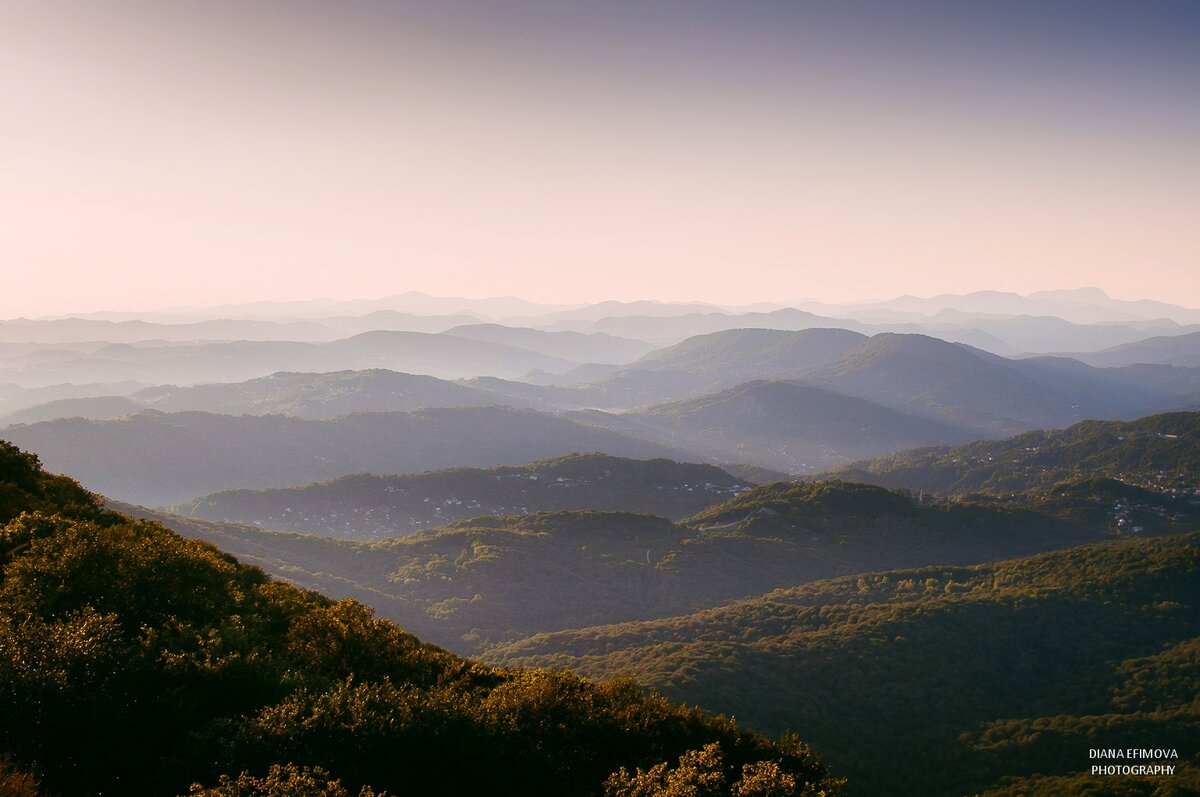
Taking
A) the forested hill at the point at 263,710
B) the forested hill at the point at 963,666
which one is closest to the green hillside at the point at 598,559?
the forested hill at the point at 963,666

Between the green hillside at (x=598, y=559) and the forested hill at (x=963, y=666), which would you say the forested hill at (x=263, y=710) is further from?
the green hillside at (x=598, y=559)

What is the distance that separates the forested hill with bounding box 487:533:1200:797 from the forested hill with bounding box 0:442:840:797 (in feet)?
148

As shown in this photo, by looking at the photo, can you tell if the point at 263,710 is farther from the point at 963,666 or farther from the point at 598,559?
the point at 598,559

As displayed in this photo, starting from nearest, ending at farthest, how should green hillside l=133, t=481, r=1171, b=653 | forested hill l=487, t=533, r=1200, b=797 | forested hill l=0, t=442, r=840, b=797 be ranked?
forested hill l=0, t=442, r=840, b=797, forested hill l=487, t=533, r=1200, b=797, green hillside l=133, t=481, r=1171, b=653

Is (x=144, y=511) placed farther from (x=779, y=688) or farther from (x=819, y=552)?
(x=819, y=552)

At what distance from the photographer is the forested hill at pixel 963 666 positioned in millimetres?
66250

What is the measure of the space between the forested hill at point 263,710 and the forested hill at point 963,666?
4509 centimetres

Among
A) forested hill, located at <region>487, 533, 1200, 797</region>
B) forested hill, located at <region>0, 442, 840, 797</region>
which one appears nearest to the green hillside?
forested hill, located at <region>487, 533, 1200, 797</region>

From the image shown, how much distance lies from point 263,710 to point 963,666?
9396cm

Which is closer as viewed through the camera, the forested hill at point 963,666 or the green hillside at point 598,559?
the forested hill at point 963,666

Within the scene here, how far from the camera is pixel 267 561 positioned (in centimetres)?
15712

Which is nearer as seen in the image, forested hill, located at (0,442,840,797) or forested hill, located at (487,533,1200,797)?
forested hill, located at (0,442,840,797)

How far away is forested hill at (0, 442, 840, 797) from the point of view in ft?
61.9

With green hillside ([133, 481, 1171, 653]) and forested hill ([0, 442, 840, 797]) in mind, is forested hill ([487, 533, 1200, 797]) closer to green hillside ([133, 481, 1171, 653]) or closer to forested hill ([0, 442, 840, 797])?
green hillside ([133, 481, 1171, 653])
